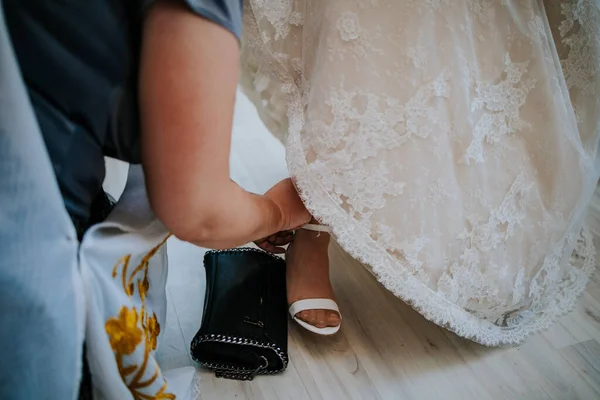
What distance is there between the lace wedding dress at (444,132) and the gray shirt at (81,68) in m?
0.32

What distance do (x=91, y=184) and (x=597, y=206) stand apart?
1.20 metres

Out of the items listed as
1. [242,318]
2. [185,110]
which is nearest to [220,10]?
[185,110]

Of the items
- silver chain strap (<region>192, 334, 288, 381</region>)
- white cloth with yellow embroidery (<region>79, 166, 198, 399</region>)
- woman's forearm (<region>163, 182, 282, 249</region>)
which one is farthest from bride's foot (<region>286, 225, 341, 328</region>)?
white cloth with yellow embroidery (<region>79, 166, 198, 399</region>)

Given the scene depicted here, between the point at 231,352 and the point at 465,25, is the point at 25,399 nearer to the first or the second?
the point at 231,352

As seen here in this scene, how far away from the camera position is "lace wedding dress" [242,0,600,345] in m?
0.73

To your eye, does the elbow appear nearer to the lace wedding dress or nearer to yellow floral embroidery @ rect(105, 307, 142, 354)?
yellow floral embroidery @ rect(105, 307, 142, 354)

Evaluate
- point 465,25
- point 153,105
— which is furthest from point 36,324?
point 465,25

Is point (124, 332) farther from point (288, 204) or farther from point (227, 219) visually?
point (288, 204)

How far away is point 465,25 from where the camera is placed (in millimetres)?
743

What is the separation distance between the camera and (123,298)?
1.71 feet

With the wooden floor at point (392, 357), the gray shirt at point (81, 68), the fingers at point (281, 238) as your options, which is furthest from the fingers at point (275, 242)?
the gray shirt at point (81, 68)

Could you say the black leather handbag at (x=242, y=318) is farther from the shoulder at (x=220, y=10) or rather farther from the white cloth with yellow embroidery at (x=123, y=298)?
the shoulder at (x=220, y=10)

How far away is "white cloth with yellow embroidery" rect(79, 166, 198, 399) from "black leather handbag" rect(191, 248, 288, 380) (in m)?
0.21

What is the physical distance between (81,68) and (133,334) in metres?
0.28
